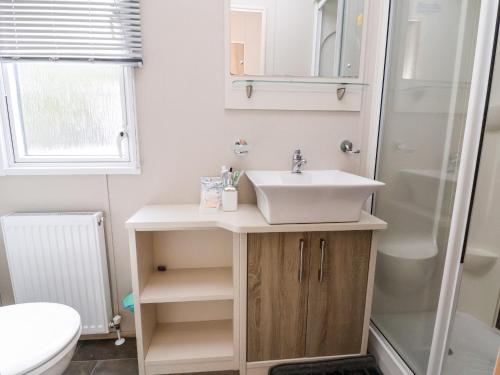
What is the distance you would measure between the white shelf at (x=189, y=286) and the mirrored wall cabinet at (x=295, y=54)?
2.96ft

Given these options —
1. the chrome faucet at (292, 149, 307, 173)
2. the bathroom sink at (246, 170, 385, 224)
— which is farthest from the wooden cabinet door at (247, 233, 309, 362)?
the chrome faucet at (292, 149, 307, 173)

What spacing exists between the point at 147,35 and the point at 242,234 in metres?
1.07

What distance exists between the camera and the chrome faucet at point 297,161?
1.48 metres

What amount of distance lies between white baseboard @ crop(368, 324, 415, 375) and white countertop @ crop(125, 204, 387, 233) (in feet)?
2.08

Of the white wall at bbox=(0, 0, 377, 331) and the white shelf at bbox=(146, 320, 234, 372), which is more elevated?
the white wall at bbox=(0, 0, 377, 331)

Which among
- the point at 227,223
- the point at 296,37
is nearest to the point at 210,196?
the point at 227,223

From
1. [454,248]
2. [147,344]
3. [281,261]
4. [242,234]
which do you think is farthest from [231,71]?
[147,344]

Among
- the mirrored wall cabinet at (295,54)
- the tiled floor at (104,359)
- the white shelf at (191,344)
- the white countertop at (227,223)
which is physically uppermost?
the mirrored wall cabinet at (295,54)

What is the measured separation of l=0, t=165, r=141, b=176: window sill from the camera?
1.42 metres

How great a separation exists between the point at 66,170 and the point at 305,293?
1.34m

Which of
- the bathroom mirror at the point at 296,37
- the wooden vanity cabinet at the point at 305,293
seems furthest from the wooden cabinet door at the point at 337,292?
the bathroom mirror at the point at 296,37

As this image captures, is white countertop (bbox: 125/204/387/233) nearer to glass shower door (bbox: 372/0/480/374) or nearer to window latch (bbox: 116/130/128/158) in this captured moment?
glass shower door (bbox: 372/0/480/374)

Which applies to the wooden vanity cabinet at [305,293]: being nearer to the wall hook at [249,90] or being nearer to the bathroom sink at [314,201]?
the bathroom sink at [314,201]

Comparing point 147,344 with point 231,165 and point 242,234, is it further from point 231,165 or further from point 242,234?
point 231,165
